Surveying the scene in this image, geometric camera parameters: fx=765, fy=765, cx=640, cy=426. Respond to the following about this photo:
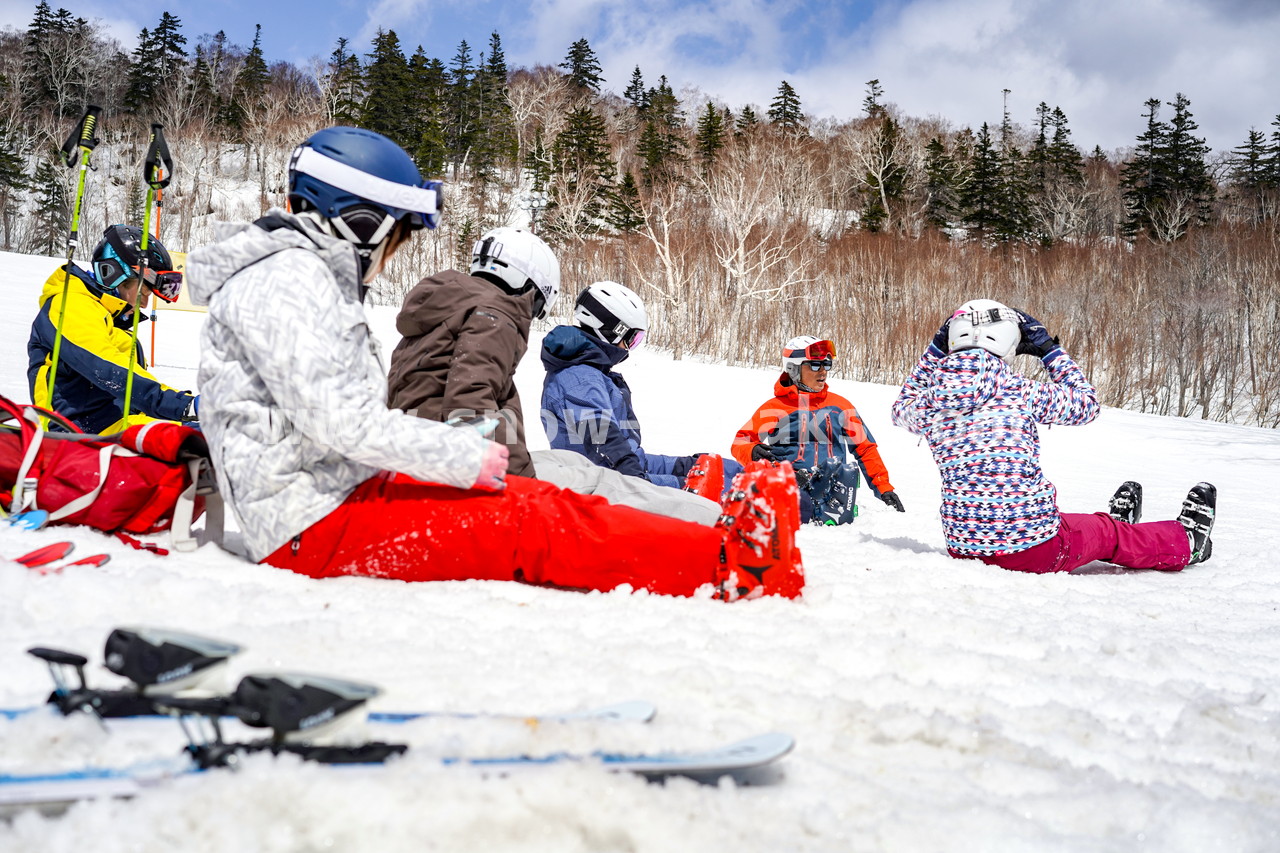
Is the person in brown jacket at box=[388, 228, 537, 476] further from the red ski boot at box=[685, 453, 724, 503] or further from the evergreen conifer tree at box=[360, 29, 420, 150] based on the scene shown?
the evergreen conifer tree at box=[360, 29, 420, 150]

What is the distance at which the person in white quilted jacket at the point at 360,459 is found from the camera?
2.04m

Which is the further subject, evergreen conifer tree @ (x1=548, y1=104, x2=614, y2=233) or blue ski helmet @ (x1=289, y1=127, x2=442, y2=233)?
evergreen conifer tree @ (x1=548, y1=104, x2=614, y2=233)

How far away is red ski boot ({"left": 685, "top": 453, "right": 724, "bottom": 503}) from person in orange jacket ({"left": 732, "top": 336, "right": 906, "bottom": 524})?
115 centimetres

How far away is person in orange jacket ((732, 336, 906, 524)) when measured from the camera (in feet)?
17.1

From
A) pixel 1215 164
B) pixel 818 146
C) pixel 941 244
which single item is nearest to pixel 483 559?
pixel 941 244

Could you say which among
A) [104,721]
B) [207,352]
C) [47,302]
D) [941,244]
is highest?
[941,244]

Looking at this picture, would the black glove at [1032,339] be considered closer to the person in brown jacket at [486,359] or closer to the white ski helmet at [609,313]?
the person in brown jacket at [486,359]

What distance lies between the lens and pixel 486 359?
8.92 ft

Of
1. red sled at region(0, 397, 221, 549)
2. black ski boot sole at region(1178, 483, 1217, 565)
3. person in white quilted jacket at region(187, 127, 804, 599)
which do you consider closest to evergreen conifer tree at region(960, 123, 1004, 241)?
black ski boot sole at region(1178, 483, 1217, 565)

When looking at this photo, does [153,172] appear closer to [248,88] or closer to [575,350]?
[575,350]

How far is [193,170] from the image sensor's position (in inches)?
1296

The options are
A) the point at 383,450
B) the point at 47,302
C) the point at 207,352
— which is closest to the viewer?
the point at 383,450

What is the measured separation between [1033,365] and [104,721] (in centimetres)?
1806

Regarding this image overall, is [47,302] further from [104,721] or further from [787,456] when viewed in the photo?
[787,456]
